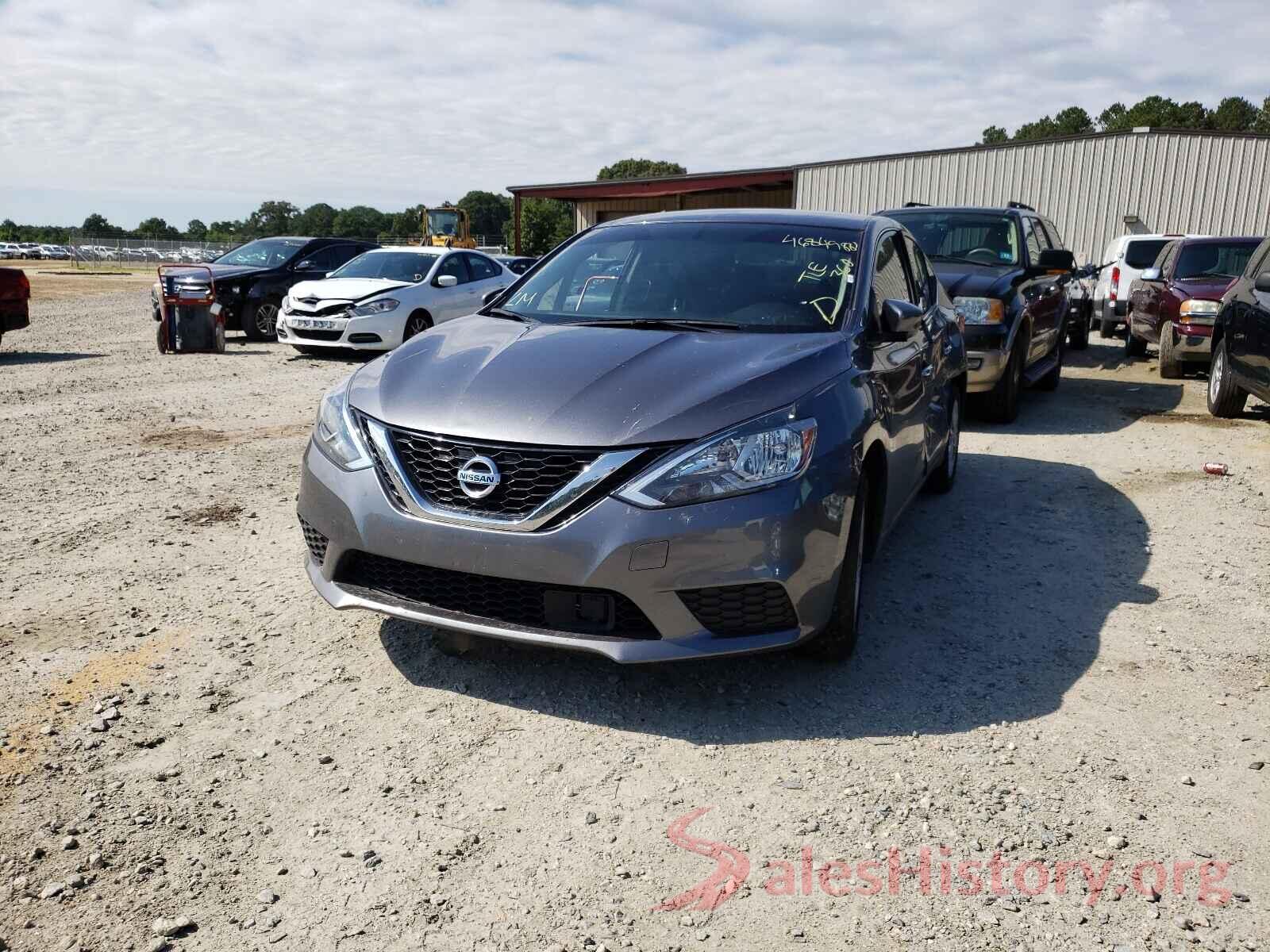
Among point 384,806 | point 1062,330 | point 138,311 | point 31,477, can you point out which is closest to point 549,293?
Answer: point 384,806

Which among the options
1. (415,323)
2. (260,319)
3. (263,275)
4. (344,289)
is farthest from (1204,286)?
(260,319)

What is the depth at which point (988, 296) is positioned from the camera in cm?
855

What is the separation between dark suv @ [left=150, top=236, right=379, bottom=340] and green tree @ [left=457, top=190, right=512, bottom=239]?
110 m

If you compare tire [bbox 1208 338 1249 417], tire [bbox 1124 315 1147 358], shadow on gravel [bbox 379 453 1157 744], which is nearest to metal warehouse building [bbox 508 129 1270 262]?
tire [bbox 1124 315 1147 358]

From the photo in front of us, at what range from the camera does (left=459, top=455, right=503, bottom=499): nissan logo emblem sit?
3.24 m

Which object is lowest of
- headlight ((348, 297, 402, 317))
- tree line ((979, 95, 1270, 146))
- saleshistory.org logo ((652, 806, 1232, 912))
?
saleshistory.org logo ((652, 806, 1232, 912))

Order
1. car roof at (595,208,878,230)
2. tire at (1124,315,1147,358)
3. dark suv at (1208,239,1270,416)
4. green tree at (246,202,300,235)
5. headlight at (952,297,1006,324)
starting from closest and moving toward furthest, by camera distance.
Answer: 1. car roof at (595,208,878,230)
2. dark suv at (1208,239,1270,416)
3. headlight at (952,297,1006,324)
4. tire at (1124,315,1147,358)
5. green tree at (246,202,300,235)

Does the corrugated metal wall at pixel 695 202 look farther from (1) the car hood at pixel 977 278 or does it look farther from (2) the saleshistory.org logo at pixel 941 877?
(2) the saleshistory.org logo at pixel 941 877

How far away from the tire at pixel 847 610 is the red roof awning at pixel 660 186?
29.3 metres

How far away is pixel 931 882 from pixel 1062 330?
32.5 ft

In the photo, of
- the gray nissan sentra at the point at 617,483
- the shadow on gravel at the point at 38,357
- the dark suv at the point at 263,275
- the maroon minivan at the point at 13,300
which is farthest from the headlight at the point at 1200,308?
the maroon minivan at the point at 13,300

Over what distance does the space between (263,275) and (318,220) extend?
112712 mm

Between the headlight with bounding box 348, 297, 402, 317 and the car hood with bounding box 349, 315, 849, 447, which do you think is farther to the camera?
the headlight with bounding box 348, 297, 402, 317

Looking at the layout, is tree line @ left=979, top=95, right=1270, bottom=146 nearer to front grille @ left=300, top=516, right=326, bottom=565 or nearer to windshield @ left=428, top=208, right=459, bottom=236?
windshield @ left=428, top=208, right=459, bottom=236
